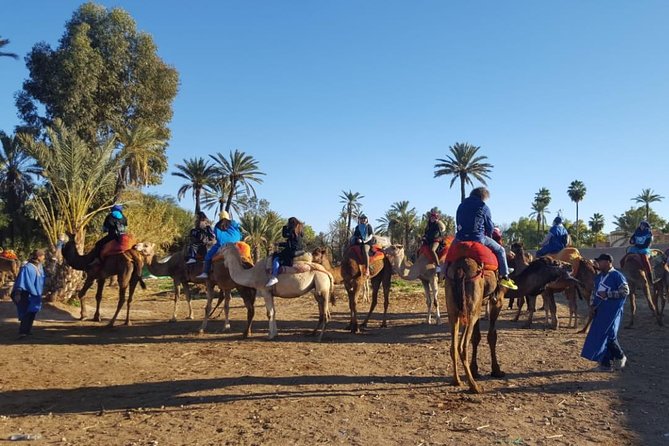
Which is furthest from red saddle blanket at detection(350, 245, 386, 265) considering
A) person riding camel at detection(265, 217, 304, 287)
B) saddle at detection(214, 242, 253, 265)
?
saddle at detection(214, 242, 253, 265)

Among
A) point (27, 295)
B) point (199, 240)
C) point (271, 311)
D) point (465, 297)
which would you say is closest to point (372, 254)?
point (271, 311)

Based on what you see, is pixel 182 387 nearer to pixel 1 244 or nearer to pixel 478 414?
pixel 478 414

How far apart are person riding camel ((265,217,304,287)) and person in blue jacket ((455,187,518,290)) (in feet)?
14.4

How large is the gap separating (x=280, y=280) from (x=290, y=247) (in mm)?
741

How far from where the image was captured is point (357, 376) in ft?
25.2

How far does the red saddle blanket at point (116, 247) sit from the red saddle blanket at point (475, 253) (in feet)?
29.4

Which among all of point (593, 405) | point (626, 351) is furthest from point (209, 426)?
point (626, 351)

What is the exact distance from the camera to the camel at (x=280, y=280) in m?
10.7

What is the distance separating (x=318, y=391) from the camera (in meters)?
6.88

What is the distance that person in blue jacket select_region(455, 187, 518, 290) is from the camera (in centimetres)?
725

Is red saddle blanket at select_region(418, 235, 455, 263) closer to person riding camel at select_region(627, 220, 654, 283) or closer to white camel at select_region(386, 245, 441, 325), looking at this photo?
white camel at select_region(386, 245, 441, 325)

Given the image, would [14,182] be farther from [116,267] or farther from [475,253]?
[475,253]

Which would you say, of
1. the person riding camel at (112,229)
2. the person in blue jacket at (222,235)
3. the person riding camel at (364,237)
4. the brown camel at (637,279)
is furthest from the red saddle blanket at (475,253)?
the person riding camel at (112,229)

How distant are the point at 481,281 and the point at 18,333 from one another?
34.4ft
